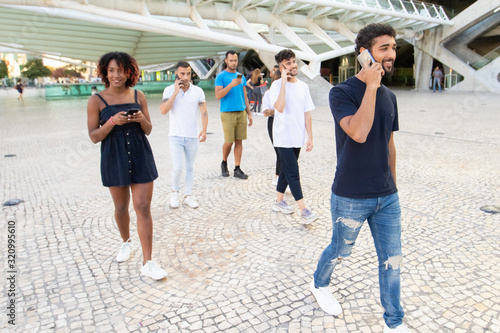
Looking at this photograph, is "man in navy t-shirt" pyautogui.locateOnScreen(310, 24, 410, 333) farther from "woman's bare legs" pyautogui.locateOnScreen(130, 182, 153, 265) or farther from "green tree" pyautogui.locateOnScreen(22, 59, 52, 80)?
"green tree" pyautogui.locateOnScreen(22, 59, 52, 80)

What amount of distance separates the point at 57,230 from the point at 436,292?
3.80 meters

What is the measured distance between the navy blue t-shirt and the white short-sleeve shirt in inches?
75.5

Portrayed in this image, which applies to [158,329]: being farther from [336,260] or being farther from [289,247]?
[289,247]

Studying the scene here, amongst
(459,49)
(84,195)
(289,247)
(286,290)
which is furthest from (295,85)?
(459,49)

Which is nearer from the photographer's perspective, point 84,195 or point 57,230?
point 57,230

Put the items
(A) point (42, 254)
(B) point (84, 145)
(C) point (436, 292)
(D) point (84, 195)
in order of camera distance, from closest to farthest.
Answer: (C) point (436, 292) < (A) point (42, 254) < (D) point (84, 195) < (B) point (84, 145)

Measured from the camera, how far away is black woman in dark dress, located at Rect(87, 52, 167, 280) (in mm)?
2832

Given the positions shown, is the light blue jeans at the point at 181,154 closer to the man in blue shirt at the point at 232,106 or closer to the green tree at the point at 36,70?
the man in blue shirt at the point at 232,106

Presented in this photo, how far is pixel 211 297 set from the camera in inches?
108

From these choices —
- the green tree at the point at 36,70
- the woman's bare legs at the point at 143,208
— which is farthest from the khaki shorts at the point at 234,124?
the green tree at the point at 36,70

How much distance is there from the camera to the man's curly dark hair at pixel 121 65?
9.33ft

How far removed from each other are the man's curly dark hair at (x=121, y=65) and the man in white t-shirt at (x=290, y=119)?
1640mm

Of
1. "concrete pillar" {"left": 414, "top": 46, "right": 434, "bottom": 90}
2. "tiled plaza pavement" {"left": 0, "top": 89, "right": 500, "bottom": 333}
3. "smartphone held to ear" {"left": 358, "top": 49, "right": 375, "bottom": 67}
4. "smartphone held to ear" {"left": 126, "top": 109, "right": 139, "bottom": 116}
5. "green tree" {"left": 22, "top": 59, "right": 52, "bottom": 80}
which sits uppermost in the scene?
"green tree" {"left": 22, "top": 59, "right": 52, "bottom": 80}

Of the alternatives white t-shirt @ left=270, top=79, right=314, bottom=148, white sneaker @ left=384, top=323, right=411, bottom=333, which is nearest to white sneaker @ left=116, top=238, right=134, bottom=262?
white t-shirt @ left=270, top=79, right=314, bottom=148
